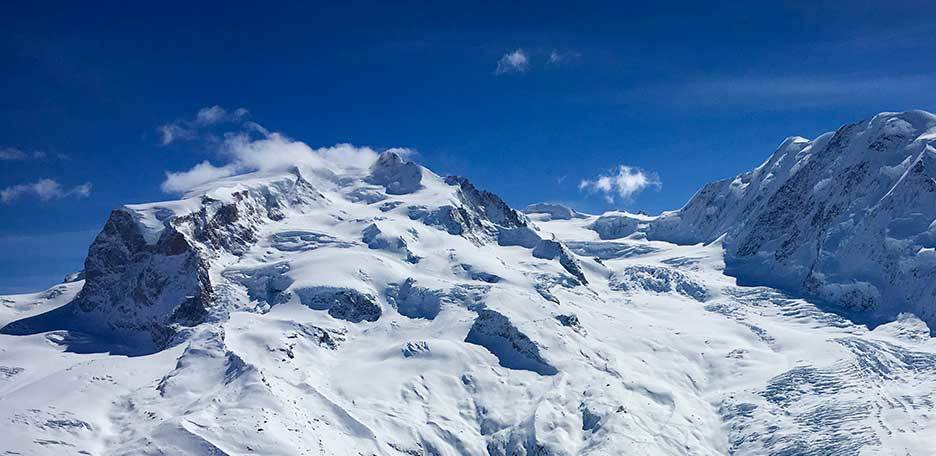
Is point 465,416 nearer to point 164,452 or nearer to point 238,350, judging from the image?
point 238,350

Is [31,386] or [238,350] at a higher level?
[238,350]

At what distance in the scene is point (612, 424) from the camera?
7648 inches

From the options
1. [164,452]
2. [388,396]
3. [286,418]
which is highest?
[388,396]

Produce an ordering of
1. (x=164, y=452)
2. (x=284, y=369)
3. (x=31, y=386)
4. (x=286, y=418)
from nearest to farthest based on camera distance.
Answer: (x=164, y=452), (x=286, y=418), (x=31, y=386), (x=284, y=369)

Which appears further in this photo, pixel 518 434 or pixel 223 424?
pixel 518 434

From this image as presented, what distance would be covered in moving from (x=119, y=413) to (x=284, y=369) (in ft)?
117

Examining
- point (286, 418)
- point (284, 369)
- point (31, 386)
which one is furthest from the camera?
point (284, 369)

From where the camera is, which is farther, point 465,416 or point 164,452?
point 465,416

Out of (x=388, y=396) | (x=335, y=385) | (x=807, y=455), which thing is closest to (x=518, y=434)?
(x=388, y=396)

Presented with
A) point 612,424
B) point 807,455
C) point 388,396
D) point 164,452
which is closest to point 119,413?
point 164,452

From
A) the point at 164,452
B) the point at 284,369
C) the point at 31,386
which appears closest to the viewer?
the point at 164,452

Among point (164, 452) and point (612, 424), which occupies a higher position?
point (612, 424)

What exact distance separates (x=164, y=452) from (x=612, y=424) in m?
91.5

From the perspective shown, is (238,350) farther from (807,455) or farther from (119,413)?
(807,455)
